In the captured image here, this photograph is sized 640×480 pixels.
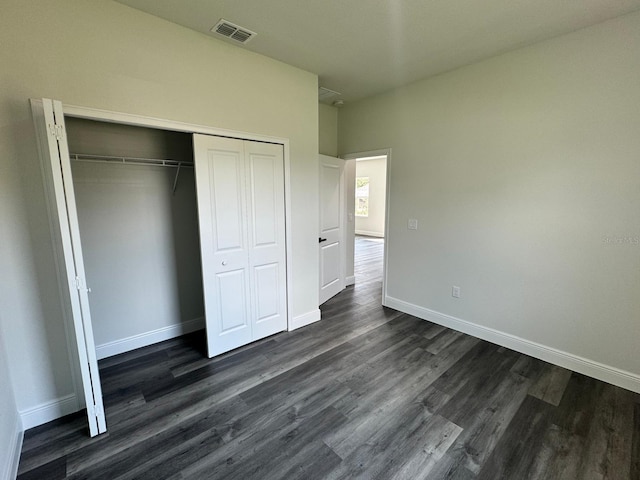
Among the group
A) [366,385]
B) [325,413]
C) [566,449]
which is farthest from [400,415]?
[566,449]

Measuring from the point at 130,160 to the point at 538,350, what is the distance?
436 centimetres

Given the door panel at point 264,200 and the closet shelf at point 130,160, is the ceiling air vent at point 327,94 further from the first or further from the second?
the closet shelf at point 130,160

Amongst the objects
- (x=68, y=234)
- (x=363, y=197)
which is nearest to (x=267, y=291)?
(x=68, y=234)

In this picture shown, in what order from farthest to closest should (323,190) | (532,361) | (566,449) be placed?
(323,190) → (532,361) → (566,449)

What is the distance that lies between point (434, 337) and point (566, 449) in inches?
57.8

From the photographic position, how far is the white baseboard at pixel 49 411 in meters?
1.96

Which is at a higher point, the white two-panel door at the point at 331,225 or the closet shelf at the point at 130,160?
the closet shelf at the point at 130,160

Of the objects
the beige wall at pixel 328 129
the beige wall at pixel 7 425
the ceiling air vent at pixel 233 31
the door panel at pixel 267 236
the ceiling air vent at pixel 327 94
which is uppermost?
the ceiling air vent at pixel 327 94

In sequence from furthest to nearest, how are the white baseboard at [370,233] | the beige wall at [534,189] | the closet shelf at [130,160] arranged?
the white baseboard at [370,233] < the closet shelf at [130,160] < the beige wall at [534,189]

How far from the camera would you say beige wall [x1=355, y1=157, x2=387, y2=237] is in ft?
33.3

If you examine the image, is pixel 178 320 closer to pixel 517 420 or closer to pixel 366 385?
pixel 366 385

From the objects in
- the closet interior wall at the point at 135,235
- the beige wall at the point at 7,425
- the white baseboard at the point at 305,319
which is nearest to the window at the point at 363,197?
the white baseboard at the point at 305,319

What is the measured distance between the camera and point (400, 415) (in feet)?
6.81

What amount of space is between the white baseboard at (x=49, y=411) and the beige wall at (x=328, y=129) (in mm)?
3841
